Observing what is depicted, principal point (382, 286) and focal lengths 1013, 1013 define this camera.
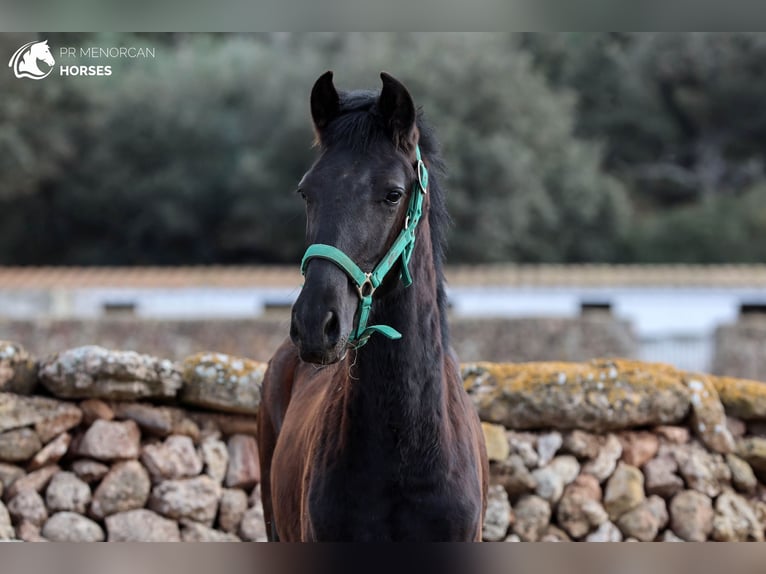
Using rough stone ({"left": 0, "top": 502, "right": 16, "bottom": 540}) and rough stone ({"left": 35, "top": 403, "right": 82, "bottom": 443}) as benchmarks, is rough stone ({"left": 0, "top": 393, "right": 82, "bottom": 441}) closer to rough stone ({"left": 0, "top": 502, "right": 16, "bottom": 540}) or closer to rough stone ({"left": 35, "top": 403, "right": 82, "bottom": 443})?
rough stone ({"left": 35, "top": 403, "right": 82, "bottom": 443})

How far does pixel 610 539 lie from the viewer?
5.21 meters

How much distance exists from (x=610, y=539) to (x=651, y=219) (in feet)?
109

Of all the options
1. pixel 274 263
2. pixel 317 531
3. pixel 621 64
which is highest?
pixel 621 64

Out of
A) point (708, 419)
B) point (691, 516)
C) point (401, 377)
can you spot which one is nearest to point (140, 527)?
point (401, 377)

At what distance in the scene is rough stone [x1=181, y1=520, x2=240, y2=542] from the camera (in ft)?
16.9

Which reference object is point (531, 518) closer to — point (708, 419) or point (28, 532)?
point (708, 419)

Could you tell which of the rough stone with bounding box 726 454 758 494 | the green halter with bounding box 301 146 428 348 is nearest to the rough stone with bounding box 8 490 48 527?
the green halter with bounding box 301 146 428 348

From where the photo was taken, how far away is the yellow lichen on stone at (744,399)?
5508 mm

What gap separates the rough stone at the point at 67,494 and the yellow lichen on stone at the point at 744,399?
3442mm

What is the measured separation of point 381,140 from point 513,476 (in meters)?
2.52

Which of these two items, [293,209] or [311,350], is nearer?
[311,350]

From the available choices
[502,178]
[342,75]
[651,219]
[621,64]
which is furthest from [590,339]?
[621,64]

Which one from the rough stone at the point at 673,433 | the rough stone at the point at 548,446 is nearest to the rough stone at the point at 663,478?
the rough stone at the point at 673,433

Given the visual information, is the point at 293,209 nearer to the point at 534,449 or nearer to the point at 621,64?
the point at 621,64
